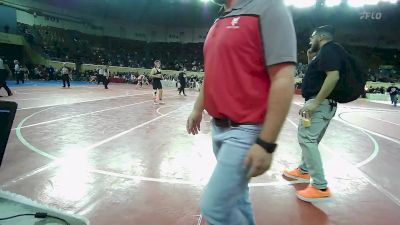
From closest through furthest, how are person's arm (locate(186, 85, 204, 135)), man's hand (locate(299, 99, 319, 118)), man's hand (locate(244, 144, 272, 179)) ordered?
man's hand (locate(244, 144, 272, 179)) → person's arm (locate(186, 85, 204, 135)) → man's hand (locate(299, 99, 319, 118))

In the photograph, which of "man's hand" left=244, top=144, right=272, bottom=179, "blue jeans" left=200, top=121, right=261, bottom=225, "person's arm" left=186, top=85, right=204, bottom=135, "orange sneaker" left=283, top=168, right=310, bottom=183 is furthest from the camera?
"orange sneaker" left=283, top=168, right=310, bottom=183

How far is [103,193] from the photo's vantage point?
3.88 meters

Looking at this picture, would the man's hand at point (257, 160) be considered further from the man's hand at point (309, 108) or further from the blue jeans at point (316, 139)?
the blue jeans at point (316, 139)

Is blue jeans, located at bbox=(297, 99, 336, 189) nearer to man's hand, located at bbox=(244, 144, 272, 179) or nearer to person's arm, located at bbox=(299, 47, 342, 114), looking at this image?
person's arm, located at bbox=(299, 47, 342, 114)

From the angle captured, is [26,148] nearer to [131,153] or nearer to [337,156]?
[131,153]

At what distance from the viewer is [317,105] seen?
3.66 meters

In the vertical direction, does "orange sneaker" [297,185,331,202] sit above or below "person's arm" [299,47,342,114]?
below

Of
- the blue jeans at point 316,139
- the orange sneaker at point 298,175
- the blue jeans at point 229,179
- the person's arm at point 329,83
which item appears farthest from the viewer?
the orange sneaker at point 298,175

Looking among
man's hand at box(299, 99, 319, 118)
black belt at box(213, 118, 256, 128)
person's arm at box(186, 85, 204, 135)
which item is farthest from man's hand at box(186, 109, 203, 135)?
man's hand at box(299, 99, 319, 118)

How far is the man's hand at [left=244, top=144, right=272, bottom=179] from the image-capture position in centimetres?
163

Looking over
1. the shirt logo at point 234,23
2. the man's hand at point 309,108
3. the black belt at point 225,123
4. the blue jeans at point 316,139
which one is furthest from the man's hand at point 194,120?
the blue jeans at point 316,139

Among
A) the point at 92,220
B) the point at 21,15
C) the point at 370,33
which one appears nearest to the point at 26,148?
the point at 92,220

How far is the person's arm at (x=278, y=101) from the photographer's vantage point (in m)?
1.64

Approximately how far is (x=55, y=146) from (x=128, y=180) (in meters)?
2.39
